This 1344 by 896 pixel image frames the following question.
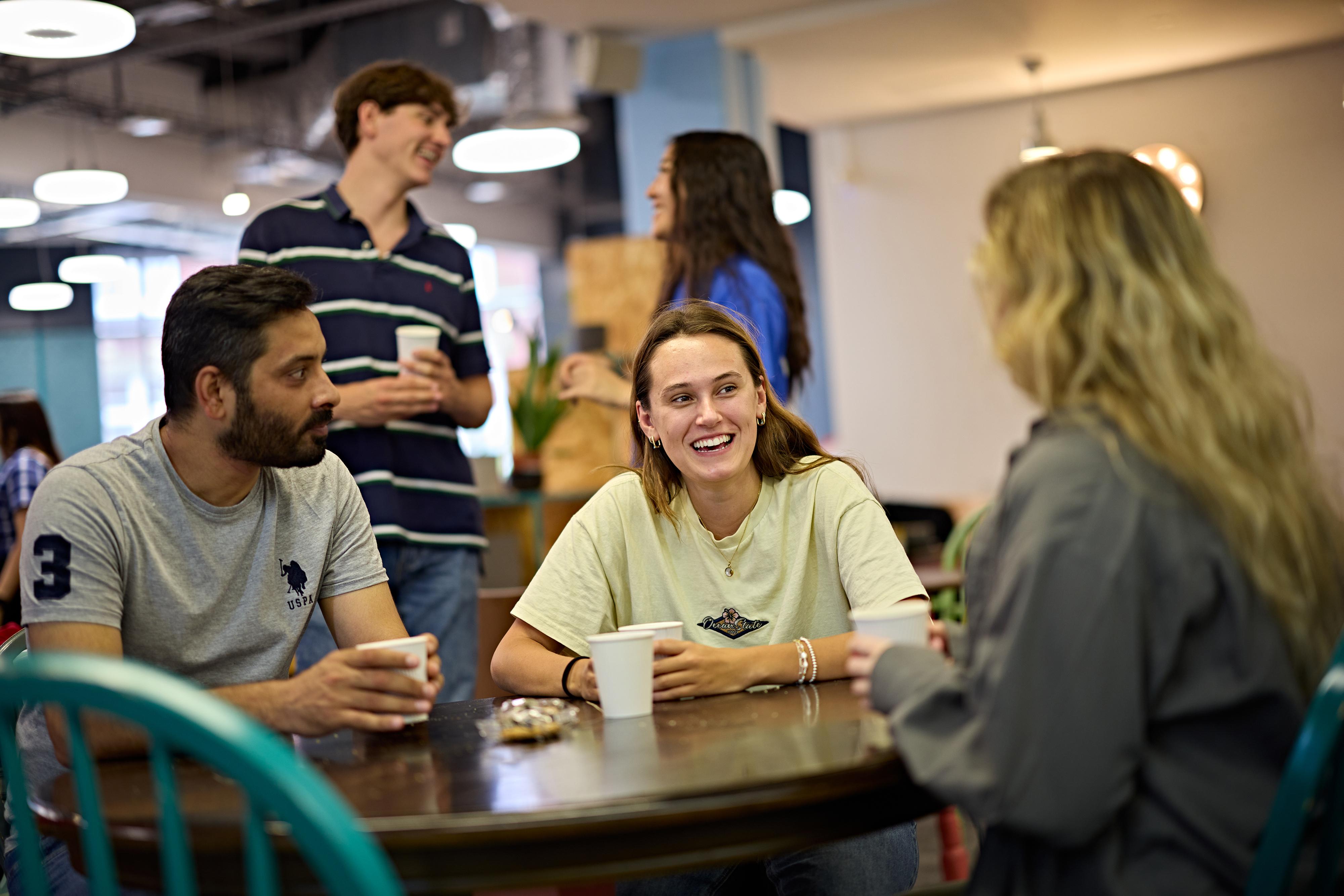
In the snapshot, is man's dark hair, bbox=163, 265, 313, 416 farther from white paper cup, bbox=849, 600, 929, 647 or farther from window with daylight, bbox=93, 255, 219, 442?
window with daylight, bbox=93, 255, 219, 442

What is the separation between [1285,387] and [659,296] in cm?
179

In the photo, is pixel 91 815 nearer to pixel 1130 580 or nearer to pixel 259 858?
pixel 259 858

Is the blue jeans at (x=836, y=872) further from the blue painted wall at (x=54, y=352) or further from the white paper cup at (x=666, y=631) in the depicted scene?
the blue painted wall at (x=54, y=352)

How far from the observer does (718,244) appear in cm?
276

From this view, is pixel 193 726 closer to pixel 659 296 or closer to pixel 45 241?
pixel 659 296

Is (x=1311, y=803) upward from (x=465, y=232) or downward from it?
downward

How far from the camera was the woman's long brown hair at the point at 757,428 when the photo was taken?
6.43 ft

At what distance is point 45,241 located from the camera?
11117 mm

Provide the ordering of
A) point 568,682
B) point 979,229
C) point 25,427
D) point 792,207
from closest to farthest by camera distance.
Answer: point 568,682 → point 25,427 → point 979,229 → point 792,207

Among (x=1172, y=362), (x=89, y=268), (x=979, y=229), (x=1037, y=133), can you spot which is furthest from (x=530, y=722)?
(x=89, y=268)

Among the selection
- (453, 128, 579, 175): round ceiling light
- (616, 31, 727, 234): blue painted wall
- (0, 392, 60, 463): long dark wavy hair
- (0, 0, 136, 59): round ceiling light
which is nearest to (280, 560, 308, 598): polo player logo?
(0, 0, 136, 59): round ceiling light

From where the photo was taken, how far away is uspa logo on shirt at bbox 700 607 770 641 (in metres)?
1.82

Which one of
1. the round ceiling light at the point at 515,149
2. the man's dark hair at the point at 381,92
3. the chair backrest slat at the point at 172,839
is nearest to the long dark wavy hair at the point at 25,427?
the round ceiling light at the point at 515,149

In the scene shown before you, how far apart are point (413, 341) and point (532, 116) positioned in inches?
146
